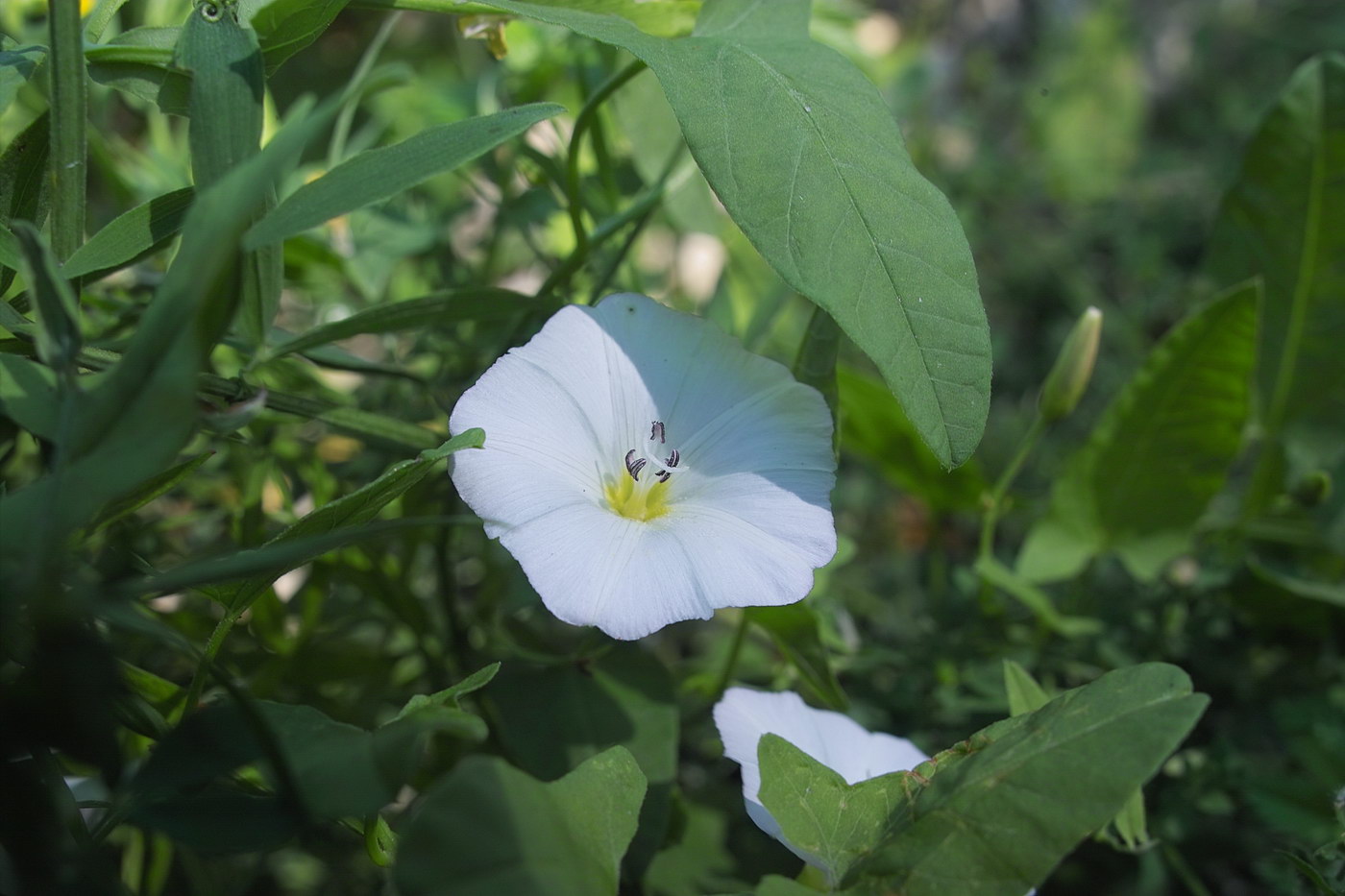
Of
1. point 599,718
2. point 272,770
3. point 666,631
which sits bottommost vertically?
point 666,631

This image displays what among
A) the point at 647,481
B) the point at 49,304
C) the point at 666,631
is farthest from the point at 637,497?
the point at 666,631

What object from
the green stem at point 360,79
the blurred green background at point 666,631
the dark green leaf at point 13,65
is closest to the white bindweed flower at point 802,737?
the blurred green background at point 666,631

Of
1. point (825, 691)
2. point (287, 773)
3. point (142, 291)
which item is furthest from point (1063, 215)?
point (287, 773)

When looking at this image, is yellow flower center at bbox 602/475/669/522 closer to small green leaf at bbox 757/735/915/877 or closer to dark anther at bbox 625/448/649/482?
dark anther at bbox 625/448/649/482

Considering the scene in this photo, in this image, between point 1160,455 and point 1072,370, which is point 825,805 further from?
point 1160,455

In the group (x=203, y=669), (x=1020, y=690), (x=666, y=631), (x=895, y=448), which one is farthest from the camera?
(x=666, y=631)

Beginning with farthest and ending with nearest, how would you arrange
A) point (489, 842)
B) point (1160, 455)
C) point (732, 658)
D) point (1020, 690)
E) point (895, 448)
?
point (895, 448) → point (1160, 455) → point (732, 658) → point (1020, 690) → point (489, 842)

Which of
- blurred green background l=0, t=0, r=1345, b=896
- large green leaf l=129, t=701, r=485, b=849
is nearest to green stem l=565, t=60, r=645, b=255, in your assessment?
blurred green background l=0, t=0, r=1345, b=896
